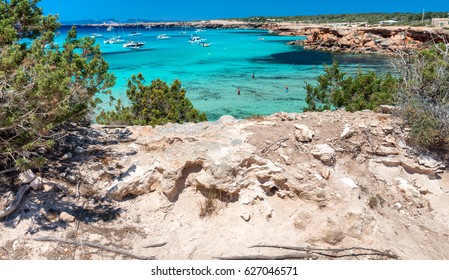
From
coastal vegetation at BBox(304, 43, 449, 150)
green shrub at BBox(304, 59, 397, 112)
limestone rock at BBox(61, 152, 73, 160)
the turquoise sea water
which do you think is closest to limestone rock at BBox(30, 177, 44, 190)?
limestone rock at BBox(61, 152, 73, 160)

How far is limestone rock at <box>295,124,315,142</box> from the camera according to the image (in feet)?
26.2

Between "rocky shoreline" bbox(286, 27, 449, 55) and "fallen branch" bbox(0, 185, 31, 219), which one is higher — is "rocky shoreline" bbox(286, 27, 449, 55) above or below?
above

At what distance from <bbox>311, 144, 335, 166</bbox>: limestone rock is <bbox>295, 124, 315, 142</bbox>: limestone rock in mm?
384

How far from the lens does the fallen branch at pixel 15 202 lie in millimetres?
5543

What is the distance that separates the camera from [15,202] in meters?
5.73

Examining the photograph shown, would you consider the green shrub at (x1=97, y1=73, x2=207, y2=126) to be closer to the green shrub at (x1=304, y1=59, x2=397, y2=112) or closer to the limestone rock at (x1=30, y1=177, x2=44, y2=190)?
the green shrub at (x1=304, y1=59, x2=397, y2=112)

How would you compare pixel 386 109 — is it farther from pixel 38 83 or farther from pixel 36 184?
pixel 36 184

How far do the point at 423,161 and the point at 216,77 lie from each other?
3264cm

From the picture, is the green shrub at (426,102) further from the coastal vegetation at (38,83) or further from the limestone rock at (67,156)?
the limestone rock at (67,156)

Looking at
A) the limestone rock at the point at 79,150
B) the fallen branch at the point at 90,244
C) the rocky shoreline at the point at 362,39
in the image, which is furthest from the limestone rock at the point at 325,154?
the rocky shoreline at the point at 362,39

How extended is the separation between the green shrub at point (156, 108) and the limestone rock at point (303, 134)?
23.0 ft

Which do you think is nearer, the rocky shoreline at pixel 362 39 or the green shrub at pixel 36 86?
Result: the green shrub at pixel 36 86

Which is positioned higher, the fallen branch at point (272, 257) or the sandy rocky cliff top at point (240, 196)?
the sandy rocky cliff top at point (240, 196)

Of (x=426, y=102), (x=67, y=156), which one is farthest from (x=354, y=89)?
(x=67, y=156)
